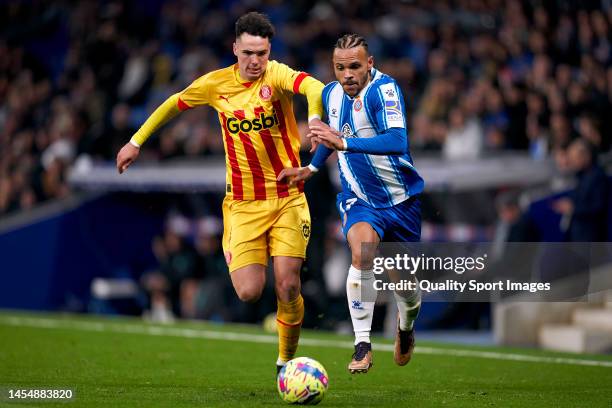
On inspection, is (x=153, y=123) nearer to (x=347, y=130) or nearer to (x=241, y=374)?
(x=347, y=130)

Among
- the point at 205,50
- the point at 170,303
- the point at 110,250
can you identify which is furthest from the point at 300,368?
the point at 205,50

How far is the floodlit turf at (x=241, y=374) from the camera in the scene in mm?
8219

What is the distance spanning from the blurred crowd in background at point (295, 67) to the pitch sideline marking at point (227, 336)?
148cm

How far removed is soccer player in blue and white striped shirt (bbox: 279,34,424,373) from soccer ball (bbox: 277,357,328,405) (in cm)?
73

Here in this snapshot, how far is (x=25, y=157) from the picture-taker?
22359 mm

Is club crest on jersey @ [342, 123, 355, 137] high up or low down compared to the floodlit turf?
up

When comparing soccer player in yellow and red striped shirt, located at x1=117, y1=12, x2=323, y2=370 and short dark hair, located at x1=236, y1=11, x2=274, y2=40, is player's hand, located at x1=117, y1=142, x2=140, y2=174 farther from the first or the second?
short dark hair, located at x1=236, y1=11, x2=274, y2=40

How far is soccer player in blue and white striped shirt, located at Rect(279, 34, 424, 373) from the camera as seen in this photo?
A: 8.58 metres

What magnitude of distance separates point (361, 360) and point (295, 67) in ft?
36.9

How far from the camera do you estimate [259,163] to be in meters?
9.07

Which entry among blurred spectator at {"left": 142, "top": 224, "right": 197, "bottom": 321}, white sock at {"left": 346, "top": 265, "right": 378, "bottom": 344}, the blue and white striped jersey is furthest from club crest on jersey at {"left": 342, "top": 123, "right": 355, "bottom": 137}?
blurred spectator at {"left": 142, "top": 224, "right": 197, "bottom": 321}

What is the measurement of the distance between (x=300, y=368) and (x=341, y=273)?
8678 mm

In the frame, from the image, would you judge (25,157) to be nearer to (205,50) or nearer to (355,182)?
(205,50)

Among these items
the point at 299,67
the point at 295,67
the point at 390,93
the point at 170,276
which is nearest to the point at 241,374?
the point at 390,93
